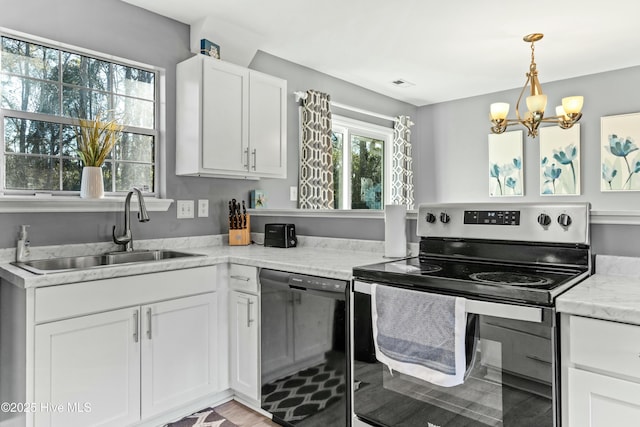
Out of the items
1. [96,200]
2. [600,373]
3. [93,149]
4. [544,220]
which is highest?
[93,149]

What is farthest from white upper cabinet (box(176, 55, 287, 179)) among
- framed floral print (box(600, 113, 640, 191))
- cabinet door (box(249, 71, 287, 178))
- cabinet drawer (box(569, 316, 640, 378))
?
framed floral print (box(600, 113, 640, 191))

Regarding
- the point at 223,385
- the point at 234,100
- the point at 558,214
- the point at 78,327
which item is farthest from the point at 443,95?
the point at 78,327

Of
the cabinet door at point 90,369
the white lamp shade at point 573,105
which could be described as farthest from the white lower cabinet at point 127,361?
the white lamp shade at point 573,105

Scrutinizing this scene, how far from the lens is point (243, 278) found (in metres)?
2.27

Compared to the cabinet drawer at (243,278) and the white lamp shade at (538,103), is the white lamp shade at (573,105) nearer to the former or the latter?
the white lamp shade at (538,103)

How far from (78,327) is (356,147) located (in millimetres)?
3345

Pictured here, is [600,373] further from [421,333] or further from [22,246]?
[22,246]

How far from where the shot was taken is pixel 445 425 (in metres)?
1.48

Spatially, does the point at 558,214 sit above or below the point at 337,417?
above

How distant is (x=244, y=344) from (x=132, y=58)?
6.22 ft

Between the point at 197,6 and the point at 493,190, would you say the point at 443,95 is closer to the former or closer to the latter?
the point at 493,190

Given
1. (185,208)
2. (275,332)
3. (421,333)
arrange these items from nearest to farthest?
1. (421,333)
2. (275,332)
3. (185,208)

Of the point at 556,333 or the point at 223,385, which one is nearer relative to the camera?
the point at 556,333

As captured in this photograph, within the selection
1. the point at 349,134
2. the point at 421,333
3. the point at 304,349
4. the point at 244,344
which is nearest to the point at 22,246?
the point at 244,344
